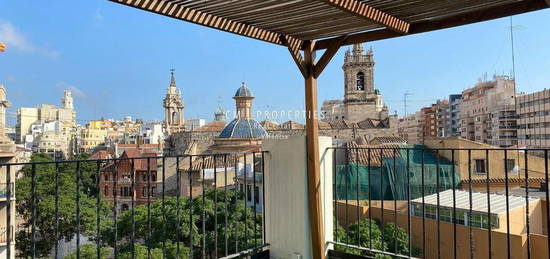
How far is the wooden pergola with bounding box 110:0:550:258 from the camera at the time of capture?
2055 millimetres

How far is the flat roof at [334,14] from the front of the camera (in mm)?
2030

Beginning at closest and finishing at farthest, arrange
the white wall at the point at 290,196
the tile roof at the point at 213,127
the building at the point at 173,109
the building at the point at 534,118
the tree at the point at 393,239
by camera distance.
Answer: the white wall at the point at 290,196
the tree at the point at 393,239
the tile roof at the point at 213,127
the building at the point at 534,118
the building at the point at 173,109

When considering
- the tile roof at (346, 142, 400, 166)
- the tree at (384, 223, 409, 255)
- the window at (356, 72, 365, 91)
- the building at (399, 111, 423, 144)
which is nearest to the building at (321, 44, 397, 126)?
the window at (356, 72, 365, 91)

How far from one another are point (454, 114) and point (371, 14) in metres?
65.8

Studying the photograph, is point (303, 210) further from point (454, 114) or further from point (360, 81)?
point (454, 114)

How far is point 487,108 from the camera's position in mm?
44938

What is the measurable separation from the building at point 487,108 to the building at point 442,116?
884cm

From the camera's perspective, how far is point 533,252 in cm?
805

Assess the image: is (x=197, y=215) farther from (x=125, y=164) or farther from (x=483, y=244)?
(x=125, y=164)

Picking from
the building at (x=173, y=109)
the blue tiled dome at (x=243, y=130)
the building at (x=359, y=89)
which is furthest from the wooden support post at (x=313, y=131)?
the building at (x=173, y=109)

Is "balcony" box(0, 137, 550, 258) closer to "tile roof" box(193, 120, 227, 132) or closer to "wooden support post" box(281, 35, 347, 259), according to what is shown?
"wooden support post" box(281, 35, 347, 259)

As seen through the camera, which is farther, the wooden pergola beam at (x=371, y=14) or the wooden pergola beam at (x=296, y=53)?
the wooden pergola beam at (x=296, y=53)

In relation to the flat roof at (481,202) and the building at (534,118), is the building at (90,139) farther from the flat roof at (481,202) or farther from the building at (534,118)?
the flat roof at (481,202)

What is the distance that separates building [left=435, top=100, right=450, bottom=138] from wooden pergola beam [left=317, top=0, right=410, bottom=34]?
213ft
